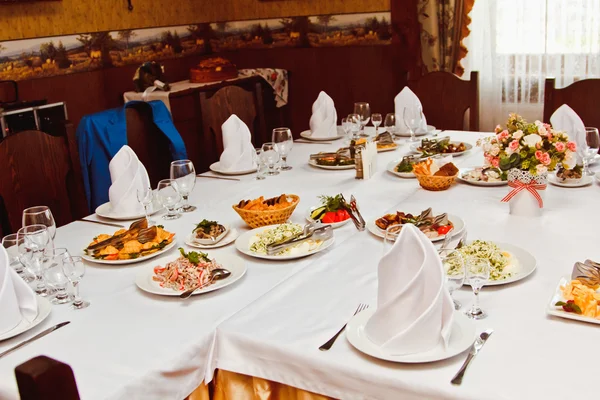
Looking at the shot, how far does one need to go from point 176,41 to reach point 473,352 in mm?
4528

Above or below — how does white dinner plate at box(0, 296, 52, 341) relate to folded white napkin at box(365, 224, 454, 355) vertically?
below

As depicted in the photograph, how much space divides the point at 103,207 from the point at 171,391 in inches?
43.4

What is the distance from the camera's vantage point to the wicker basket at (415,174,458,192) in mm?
2131

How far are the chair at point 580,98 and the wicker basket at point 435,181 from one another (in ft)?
3.66

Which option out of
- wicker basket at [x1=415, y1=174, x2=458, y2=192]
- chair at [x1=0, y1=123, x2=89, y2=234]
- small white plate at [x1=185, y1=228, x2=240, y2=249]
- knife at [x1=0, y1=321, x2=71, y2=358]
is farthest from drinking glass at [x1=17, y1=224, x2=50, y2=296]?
wicker basket at [x1=415, y1=174, x2=458, y2=192]

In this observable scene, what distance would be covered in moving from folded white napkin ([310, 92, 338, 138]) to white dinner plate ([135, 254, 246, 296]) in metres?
1.50

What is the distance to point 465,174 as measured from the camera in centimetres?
226

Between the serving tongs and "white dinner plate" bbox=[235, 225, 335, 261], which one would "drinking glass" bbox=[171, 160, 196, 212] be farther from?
the serving tongs

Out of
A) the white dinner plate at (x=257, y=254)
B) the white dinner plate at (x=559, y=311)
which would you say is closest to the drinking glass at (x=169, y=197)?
the white dinner plate at (x=257, y=254)

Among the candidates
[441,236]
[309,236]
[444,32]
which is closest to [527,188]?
[441,236]

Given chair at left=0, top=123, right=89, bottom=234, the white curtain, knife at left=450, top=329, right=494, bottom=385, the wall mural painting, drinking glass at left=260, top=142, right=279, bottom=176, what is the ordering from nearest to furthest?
knife at left=450, top=329, right=494, bottom=385
chair at left=0, top=123, right=89, bottom=234
drinking glass at left=260, top=142, right=279, bottom=176
the white curtain
the wall mural painting

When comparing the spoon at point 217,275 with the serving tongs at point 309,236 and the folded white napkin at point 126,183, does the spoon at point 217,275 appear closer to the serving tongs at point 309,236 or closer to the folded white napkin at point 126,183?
the serving tongs at point 309,236

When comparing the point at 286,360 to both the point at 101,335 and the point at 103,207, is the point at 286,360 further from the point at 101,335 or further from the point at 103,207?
the point at 103,207

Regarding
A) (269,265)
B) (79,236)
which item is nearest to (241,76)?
(79,236)
